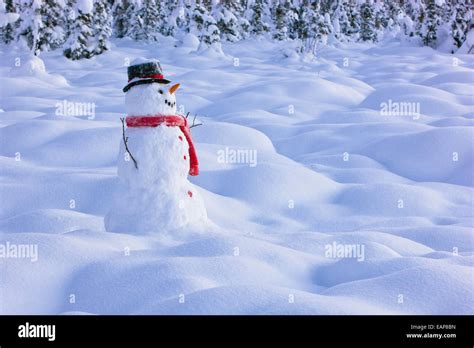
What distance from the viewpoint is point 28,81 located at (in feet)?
40.0

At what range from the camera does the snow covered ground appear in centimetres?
238

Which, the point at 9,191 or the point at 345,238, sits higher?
the point at 345,238

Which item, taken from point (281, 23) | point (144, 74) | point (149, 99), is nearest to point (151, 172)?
point (149, 99)

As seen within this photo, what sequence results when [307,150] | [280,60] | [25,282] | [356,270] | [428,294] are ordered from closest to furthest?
[428,294] < [25,282] < [356,270] < [307,150] < [280,60]

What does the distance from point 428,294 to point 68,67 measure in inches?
682

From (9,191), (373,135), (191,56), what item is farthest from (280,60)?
(9,191)

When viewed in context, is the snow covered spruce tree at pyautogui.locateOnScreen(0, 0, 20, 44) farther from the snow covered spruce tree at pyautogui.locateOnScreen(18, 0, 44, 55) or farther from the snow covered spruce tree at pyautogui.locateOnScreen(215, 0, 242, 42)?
the snow covered spruce tree at pyautogui.locateOnScreen(215, 0, 242, 42)

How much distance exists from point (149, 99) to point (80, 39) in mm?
16890

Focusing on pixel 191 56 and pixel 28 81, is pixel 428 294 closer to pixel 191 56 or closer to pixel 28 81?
pixel 28 81

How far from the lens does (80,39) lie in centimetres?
1852

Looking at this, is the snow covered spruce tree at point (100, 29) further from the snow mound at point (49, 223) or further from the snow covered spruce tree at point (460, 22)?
the snow mound at point (49, 223)

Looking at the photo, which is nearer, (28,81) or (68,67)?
(28,81)

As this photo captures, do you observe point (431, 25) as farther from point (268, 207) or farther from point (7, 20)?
point (268, 207)

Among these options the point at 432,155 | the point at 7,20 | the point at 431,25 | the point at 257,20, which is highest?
the point at 431,25
